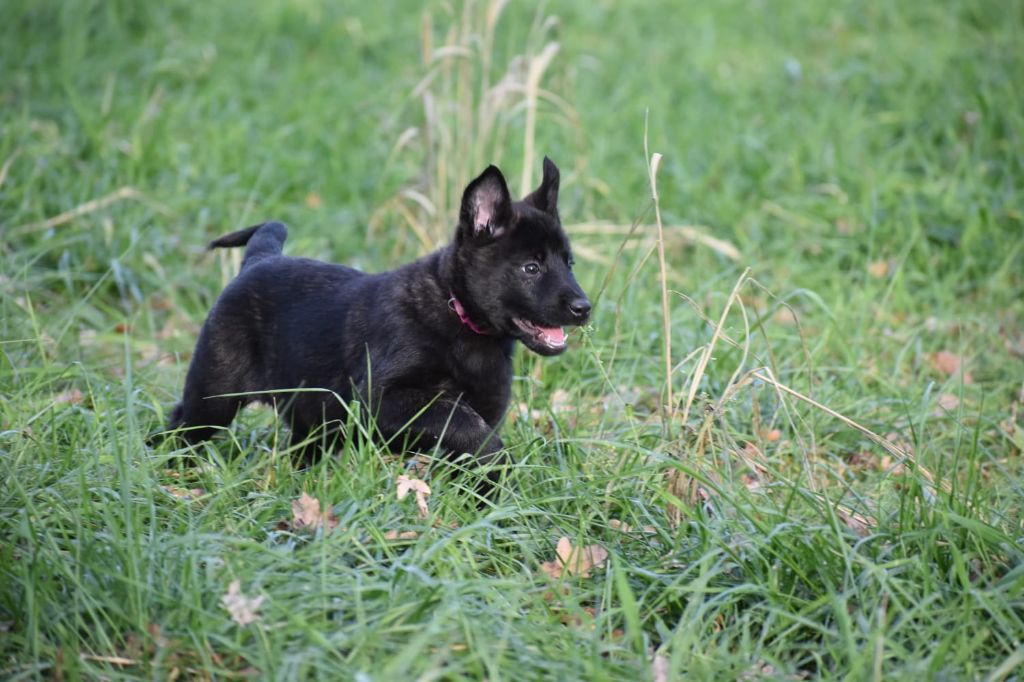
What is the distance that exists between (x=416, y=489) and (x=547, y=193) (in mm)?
1281

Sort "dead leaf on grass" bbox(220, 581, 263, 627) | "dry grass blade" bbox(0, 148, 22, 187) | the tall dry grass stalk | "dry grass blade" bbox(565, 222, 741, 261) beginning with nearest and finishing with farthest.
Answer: "dead leaf on grass" bbox(220, 581, 263, 627) < "dry grass blade" bbox(0, 148, 22, 187) < the tall dry grass stalk < "dry grass blade" bbox(565, 222, 741, 261)

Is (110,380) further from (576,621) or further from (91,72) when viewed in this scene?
(91,72)

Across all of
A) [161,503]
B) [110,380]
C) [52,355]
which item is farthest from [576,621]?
[52,355]

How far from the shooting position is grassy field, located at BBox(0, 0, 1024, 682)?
2830mm

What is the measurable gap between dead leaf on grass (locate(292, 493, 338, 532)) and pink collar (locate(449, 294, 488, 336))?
0.89m

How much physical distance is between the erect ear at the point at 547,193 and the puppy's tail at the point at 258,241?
107 cm

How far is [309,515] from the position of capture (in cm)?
→ 323

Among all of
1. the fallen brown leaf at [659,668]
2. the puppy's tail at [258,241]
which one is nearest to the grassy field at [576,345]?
the fallen brown leaf at [659,668]

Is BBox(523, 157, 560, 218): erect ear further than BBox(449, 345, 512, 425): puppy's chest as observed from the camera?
Yes

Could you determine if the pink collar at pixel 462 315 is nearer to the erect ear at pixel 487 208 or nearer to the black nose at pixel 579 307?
the erect ear at pixel 487 208

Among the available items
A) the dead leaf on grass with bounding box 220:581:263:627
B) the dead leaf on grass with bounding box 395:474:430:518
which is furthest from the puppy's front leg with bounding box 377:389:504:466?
the dead leaf on grass with bounding box 220:581:263:627

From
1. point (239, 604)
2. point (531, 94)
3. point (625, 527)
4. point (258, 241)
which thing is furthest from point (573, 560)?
point (531, 94)

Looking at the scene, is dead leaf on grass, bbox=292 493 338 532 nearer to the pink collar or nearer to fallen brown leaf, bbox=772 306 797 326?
the pink collar

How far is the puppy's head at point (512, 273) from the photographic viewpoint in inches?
149
